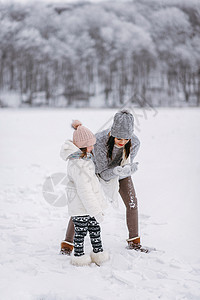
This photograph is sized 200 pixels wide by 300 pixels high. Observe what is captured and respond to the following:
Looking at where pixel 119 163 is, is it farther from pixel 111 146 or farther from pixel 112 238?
pixel 112 238

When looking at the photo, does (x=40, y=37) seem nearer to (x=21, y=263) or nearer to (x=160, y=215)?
(x=160, y=215)

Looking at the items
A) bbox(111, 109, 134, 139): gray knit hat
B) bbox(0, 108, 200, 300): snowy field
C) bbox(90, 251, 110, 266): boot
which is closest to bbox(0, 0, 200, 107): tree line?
bbox(0, 108, 200, 300): snowy field

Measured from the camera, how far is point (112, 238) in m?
2.32

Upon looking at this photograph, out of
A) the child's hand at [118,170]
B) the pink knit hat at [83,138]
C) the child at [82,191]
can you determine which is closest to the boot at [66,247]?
the child at [82,191]

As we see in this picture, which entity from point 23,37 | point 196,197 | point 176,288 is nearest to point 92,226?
point 176,288

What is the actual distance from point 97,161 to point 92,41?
9.97m

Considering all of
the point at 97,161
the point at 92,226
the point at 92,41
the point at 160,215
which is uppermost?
the point at 92,41

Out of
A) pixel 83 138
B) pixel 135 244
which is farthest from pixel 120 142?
pixel 135 244

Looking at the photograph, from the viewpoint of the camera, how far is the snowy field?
1542mm

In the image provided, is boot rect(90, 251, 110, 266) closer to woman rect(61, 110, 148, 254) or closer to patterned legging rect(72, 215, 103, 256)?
patterned legging rect(72, 215, 103, 256)

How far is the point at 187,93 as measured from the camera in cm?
967

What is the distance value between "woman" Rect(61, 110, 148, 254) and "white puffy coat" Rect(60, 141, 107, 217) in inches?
7.6

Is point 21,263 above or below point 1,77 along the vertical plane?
below

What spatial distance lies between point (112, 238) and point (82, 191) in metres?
0.78
